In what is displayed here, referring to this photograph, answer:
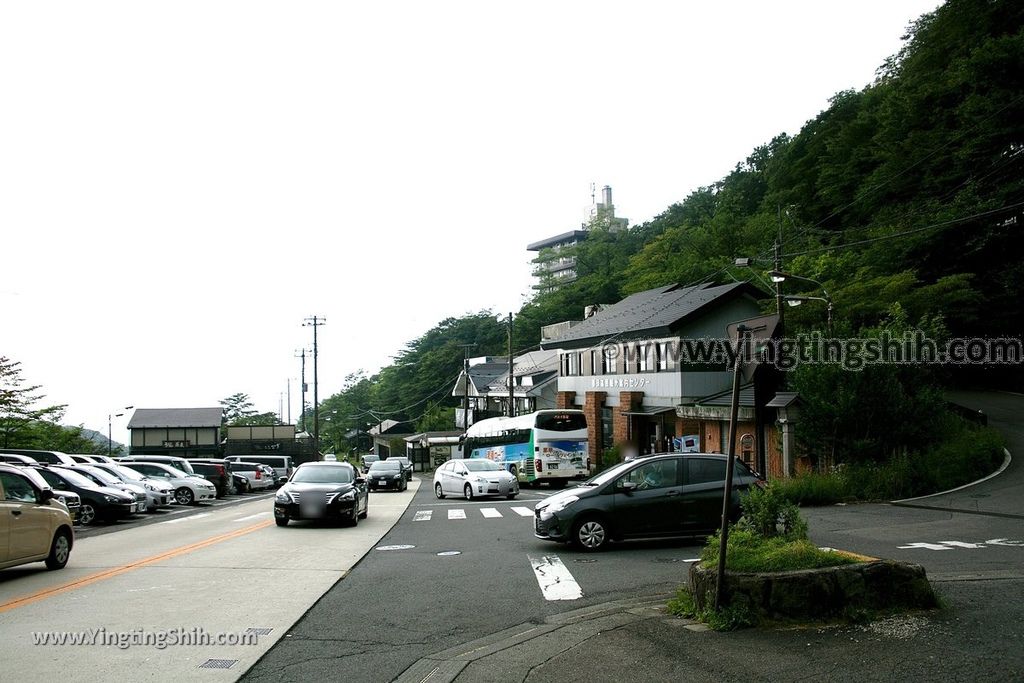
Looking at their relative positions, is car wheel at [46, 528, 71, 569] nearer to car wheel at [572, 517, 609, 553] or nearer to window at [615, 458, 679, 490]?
car wheel at [572, 517, 609, 553]

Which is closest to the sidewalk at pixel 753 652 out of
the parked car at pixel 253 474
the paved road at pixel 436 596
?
the paved road at pixel 436 596

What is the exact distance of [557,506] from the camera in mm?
13414

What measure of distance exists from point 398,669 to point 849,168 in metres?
49.4

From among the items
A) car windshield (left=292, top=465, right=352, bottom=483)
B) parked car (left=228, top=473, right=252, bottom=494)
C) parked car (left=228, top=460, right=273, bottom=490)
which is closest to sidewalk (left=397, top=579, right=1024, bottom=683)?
car windshield (left=292, top=465, right=352, bottom=483)

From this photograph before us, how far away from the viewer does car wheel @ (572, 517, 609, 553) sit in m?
13.3

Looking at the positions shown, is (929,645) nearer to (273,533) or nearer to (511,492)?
(273,533)

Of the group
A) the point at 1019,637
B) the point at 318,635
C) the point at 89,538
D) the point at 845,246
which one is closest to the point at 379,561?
the point at 318,635

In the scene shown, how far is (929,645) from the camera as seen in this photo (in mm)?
6605

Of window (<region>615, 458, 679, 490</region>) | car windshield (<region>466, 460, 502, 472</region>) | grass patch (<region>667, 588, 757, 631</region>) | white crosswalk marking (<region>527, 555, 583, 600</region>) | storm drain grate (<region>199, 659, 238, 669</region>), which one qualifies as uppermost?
window (<region>615, 458, 679, 490</region>)

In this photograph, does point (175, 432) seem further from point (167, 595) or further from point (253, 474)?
point (167, 595)

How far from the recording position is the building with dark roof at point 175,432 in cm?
6406

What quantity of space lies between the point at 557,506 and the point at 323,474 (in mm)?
7851

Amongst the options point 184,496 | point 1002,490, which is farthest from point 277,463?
point 1002,490

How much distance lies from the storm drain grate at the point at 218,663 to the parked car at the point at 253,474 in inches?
1411
